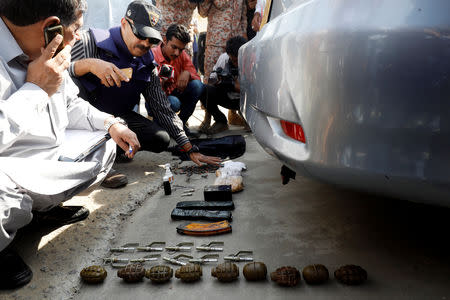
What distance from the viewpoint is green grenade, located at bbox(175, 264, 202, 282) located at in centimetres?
155

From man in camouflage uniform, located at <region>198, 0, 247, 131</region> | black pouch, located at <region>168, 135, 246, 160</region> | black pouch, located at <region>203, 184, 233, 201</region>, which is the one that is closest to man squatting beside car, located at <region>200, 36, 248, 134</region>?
man in camouflage uniform, located at <region>198, 0, 247, 131</region>

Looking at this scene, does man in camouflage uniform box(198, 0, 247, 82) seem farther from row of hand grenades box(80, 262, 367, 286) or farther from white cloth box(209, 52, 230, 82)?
row of hand grenades box(80, 262, 367, 286)

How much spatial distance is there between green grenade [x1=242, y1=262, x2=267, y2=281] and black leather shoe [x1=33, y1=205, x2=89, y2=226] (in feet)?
3.69

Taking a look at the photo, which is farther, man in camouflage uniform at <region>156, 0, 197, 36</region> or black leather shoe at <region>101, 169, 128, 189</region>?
man in camouflage uniform at <region>156, 0, 197, 36</region>

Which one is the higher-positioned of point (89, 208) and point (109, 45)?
point (109, 45)

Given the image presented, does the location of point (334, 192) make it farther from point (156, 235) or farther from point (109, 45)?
point (109, 45)

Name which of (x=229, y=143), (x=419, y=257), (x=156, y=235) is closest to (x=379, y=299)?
(x=419, y=257)

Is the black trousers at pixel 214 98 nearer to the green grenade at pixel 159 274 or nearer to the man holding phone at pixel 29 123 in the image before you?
the man holding phone at pixel 29 123

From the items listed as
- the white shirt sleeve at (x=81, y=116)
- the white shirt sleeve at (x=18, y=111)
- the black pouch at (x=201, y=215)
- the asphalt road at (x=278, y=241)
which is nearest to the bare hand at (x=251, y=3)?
the asphalt road at (x=278, y=241)

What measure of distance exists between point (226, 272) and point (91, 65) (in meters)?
1.89

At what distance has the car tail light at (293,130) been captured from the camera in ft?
4.53

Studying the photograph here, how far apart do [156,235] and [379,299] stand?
3.80 feet

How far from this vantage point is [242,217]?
7.04 ft

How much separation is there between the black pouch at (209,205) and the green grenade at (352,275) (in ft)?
2.99
